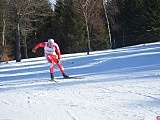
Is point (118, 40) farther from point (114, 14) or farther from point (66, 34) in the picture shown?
point (66, 34)

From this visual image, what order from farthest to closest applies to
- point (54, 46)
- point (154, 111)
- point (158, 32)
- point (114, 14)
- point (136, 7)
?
point (114, 14)
point (136, 7)
point (158, 32)
point (54, 46)
point (154, 111)

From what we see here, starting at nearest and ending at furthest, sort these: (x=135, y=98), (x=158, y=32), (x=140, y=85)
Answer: (x=135, y=98)
(x=140, y=85)
(x=158, y=32)

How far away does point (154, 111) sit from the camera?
19.7 ft

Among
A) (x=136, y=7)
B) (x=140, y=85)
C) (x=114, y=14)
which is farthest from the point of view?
(x=114, y=14)

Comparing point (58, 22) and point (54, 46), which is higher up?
point (58, 22)

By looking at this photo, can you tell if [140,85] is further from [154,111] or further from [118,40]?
[118,40]

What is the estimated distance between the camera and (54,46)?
13.6m

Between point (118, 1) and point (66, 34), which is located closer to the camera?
point (66, 34)

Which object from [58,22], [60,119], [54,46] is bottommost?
[60,119]

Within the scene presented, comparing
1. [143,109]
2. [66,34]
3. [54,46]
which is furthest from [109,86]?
[66,34]

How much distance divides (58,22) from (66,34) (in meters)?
2.81

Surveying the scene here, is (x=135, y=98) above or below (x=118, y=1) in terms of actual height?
below

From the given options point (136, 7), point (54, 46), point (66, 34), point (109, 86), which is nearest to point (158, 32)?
point (136, 7)

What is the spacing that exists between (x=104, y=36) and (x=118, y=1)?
28.1 feet
